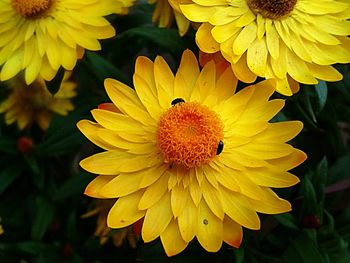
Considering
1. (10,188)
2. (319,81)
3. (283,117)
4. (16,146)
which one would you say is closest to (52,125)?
(16,146)

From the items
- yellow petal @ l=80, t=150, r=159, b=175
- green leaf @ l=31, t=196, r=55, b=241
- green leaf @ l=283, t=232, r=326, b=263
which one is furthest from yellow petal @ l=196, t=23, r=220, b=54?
green leaf @ l=31, t=196, r=55, b=241

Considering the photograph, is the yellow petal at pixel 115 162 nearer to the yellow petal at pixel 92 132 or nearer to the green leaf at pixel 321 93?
the yellow petal at pixel 92 132

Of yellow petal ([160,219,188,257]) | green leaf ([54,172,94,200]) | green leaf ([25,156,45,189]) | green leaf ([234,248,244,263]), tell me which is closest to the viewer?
yellow petal ([160,219,188,257])

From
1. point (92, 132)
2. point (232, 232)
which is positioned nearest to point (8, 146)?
point (92, 132)

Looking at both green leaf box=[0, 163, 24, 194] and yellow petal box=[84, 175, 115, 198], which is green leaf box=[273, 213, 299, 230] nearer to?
yellow petal box=[84, 175, 115, 198]

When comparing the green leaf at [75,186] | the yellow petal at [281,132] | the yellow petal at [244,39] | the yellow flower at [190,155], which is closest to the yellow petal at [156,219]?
the yellow flower at [190,155]
